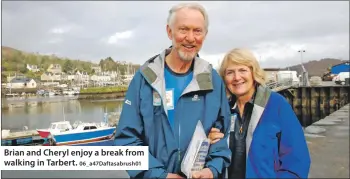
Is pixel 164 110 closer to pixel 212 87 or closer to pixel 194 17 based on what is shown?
pixel 212 87

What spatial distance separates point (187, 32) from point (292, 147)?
2.90ft

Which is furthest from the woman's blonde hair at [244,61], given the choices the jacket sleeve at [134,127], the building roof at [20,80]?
the building roof at [20,80]

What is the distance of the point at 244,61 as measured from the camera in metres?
1.77

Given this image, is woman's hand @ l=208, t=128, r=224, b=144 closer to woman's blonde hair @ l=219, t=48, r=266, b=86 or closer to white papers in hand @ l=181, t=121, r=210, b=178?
white papers in hand @ l=181, t=121, r=210, b=178

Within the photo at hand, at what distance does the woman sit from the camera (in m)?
1.75

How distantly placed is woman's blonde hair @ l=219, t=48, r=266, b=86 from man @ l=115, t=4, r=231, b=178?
0.89 ft

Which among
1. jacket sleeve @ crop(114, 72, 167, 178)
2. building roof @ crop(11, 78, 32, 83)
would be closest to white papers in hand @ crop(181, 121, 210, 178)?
jacket sleeve @ crop(114, 72, 167, 178)

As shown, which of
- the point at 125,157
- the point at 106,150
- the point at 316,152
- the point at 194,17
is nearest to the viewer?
the point at 194,17

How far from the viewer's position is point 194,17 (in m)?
1.50

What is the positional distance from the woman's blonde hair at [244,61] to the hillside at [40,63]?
73.6 inches

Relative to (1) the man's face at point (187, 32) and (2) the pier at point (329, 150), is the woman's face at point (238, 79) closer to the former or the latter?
(1) the man's face at point (187, 32)

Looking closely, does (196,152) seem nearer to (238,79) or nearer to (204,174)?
(204,174)

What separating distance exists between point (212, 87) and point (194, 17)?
355mm

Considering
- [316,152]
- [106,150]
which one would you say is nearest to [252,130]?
[106,150]
